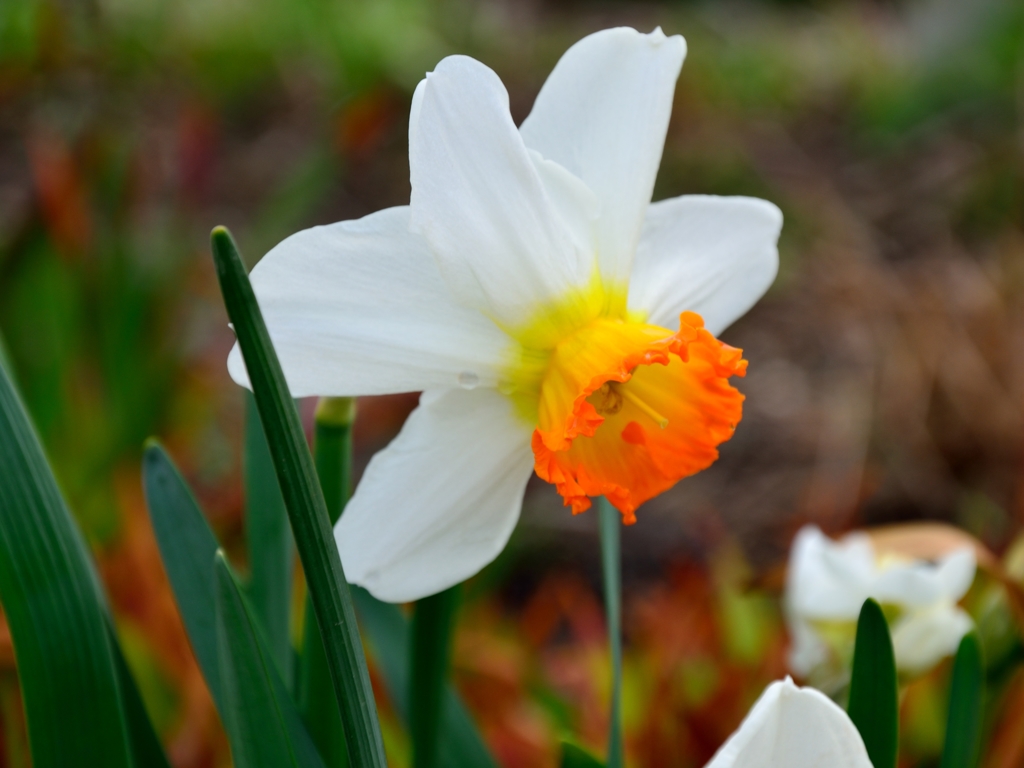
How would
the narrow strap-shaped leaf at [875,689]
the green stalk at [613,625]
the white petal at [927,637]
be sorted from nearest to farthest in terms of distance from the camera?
1. the narrow strap-shaped leaf at [875,689]
2. the green stalk at [613,625]
3. the white petal at [927,637]

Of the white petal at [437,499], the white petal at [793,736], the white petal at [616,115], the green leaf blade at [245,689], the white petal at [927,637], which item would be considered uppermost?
the white petal at [616,115]

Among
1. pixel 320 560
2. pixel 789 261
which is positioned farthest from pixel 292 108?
pixel 320 560

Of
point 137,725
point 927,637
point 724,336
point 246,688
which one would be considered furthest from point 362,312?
point 724,336

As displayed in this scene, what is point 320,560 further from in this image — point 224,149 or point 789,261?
point 224,149

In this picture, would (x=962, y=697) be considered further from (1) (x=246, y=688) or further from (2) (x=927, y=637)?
(1) (x=246, y=688)

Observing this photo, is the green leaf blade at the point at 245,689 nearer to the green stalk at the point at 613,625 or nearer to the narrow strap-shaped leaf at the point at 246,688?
the narrow strap-shaped leaf at the point at 246,688

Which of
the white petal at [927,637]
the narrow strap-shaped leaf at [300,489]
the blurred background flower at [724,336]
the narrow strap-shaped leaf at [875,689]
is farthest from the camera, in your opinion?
the blurred background flower at [724,336]

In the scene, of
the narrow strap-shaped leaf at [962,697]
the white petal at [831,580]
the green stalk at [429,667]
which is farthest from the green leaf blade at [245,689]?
the white petal at [831,580]
